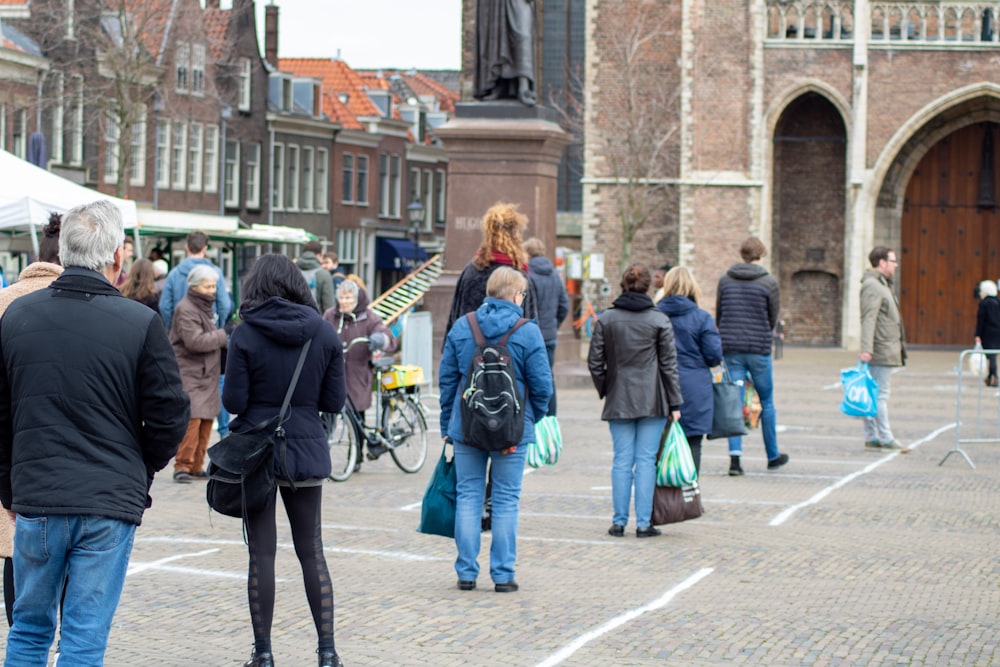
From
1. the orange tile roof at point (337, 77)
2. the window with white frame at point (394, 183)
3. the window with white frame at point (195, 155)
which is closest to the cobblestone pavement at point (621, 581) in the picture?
the window with white frame at point (195, 155)

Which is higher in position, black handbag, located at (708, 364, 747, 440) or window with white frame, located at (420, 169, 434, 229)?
window with white frame, located at (420, 169, 434, 229)

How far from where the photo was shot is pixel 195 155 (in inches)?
1864

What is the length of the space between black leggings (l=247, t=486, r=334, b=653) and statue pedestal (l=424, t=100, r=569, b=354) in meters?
12.8

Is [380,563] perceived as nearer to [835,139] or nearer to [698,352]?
[698,352]

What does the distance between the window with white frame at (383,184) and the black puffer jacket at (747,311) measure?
156ft

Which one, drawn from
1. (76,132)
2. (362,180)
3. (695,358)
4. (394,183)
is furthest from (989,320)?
(394,183)

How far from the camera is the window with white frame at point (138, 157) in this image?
1615 inches

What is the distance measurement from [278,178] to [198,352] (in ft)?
138

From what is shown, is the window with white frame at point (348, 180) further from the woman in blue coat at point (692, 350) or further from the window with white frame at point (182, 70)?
the woman in blue coat at point (692, 350)

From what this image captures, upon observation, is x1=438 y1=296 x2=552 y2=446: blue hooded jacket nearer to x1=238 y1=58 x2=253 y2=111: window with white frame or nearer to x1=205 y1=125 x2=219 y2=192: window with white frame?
x1=205 y1=125 x2=219 y2=192: window with white frame

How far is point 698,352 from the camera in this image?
34.9 ft

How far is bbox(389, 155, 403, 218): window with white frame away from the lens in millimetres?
60875

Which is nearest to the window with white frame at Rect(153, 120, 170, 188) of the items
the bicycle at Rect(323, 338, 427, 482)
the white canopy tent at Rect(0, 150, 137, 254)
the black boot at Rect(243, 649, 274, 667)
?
the white canopy tent at Rect(0, 150, 137, 254)

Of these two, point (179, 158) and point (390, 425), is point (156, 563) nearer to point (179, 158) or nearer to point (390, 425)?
point (390, 425)
